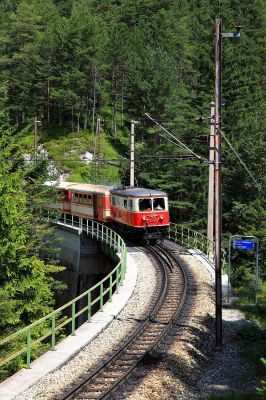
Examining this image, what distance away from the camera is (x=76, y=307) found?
3447cm

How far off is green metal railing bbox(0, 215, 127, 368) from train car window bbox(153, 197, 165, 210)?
2789mm

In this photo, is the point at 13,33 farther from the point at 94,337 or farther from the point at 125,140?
the point at 94,337

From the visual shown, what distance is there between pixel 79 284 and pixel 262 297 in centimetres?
2885

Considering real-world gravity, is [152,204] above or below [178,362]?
above

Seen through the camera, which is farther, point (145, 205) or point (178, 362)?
point (145, 205)

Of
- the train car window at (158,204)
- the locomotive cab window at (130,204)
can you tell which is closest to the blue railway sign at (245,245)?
the locomotive cab window at (130,204)

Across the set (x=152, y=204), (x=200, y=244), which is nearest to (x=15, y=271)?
(x=152, y=204)

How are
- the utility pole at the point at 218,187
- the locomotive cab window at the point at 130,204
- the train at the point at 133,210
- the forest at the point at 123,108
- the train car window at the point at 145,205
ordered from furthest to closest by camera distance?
the locomotive cab window at the point at 130,204 < the train at the point at 133,210 < the train car window at the point at 145,205 < the forest at the point at 123,108 < the utility pole at the point at 218,187

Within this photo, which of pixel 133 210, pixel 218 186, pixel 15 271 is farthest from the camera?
pixel 133 210

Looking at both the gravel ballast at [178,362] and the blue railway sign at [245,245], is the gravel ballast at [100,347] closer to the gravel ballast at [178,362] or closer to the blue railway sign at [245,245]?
the gravel ballast at [178,362]

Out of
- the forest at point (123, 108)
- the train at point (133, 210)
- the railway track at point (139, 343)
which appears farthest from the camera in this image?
the train at point (133, 210)

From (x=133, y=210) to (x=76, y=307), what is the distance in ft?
20.5

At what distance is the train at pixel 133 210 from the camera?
34438 millimetres

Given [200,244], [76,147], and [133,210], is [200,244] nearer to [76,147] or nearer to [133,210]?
[133,210]
